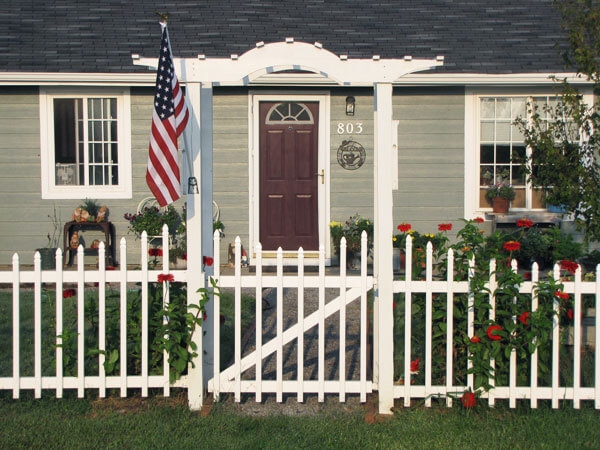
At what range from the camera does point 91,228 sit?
959 cm

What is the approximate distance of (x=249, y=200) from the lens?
9.67 metres

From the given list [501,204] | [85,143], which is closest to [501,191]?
[501,204]

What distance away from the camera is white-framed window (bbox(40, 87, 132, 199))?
31.1 ft

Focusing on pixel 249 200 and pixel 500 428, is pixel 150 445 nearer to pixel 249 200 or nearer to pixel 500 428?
pixel 500 428

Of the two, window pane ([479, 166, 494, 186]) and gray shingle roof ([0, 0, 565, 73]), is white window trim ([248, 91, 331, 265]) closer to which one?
gray shingle roof ([0, 0, 565, 73])

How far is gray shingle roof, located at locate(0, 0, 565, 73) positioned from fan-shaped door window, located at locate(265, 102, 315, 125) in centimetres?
93

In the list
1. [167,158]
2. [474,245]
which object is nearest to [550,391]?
[474,245]

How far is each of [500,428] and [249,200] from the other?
6.07 metres

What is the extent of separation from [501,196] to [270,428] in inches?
248

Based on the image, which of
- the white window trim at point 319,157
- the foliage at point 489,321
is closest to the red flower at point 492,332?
the foliage at point 489,321

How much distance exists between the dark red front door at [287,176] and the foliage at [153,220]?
49.4 inches

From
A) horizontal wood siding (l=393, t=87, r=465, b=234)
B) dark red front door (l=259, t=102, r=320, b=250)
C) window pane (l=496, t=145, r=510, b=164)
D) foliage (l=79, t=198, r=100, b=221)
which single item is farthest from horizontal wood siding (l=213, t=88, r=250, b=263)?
window pane (l=496, t=145, r=510, b=164)

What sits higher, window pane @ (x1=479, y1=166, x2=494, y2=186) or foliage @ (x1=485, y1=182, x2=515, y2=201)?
window pane @ (x1=479, y1=166, x2=494, y2=186)

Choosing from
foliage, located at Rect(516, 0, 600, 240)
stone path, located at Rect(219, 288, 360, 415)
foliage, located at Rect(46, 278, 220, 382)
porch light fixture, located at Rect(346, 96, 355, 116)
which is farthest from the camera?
porch light fixture, located at Rect(346, 96, 355, 116)
